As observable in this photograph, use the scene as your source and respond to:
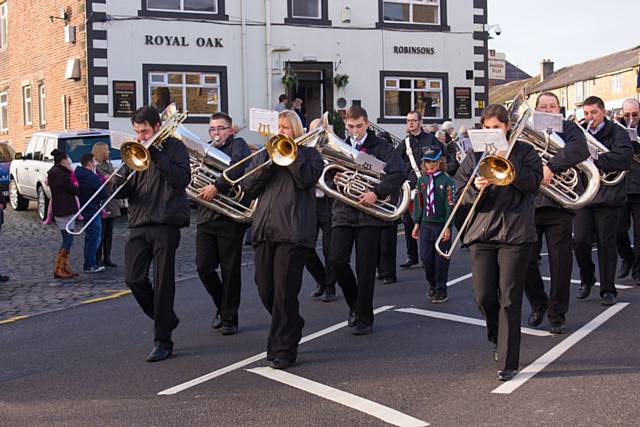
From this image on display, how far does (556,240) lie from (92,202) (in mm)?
7004

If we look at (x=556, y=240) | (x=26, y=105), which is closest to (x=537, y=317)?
(x=556, y=240)

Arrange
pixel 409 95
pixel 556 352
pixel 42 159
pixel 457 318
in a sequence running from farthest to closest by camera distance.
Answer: pixel 409 95 < pixel 42 159 < pixel 457 318 < pixel 556 352

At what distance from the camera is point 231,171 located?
7.95 metres

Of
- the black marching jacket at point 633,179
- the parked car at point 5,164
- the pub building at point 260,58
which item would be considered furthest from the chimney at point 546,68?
the black marching jacket at point 633,179

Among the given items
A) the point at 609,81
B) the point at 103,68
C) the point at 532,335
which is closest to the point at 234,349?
the point at 532,335

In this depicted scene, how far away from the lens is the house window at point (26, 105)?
29.7 m

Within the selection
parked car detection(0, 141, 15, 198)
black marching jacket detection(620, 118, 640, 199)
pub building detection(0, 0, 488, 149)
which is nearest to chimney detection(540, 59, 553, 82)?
pub building detection(0, 0, 488, 149)

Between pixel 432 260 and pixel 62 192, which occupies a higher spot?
pixel 62 192

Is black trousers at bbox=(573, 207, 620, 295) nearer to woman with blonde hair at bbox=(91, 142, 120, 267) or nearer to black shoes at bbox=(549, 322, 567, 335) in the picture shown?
black shoes at bbox=(549, 322, 567, 335)

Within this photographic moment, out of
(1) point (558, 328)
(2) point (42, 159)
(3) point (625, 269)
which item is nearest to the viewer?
(1) point (558, 328)

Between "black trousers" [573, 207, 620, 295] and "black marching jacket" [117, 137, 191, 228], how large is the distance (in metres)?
4.04

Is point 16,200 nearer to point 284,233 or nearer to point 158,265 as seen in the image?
point 158,265

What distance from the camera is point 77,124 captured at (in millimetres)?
25016

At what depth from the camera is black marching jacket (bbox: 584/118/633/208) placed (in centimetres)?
898
